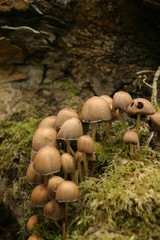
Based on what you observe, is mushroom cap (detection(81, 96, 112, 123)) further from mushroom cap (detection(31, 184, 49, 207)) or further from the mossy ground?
mushroom cap (detection(31, 184, 49, 207))

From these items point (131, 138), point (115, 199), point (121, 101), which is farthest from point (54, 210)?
point (121, 101)

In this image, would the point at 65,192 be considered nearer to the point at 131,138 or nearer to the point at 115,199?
the point at 115,199

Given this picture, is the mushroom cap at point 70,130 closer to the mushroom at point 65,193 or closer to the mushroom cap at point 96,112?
the mushroom cap at point 96,112

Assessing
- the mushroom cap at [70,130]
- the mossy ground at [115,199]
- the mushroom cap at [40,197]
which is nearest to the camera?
the mossy ground at [115,199]

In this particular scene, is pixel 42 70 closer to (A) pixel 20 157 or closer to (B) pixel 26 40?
(B) pixel 26 40

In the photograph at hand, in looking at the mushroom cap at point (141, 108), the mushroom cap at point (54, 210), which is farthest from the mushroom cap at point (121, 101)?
the mushroom cap at point (54, 210)

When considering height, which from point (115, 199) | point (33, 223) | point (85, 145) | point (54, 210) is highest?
point (85, 145)
